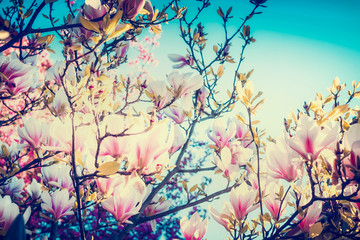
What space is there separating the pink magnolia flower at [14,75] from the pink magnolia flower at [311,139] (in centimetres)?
134

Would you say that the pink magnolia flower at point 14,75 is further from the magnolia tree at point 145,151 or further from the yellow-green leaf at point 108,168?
the yellow-green leaf at point 108,168

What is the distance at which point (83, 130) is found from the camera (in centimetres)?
76

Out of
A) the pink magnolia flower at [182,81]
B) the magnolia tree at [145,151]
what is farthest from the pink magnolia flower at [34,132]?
the pink magnolia flower at [182,81]

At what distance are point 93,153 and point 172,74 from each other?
29.1 inches

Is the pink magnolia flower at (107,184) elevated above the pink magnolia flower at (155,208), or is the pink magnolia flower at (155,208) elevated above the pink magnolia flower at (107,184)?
the pink magnolia flower at (107,184)

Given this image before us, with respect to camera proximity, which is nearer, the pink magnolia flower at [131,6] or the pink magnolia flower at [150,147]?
the pink magnolia flower at [150,147]

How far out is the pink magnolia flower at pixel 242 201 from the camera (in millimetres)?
1020

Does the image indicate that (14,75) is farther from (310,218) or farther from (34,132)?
(310,218)

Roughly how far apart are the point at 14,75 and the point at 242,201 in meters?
1.33

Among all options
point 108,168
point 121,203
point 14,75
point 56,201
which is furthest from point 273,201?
point 14,75

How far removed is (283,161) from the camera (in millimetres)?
856

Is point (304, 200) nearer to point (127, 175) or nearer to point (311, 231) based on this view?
point (311, 231)

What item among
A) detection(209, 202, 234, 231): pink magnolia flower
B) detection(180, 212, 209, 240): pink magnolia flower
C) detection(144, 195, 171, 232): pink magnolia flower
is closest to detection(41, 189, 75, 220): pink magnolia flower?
A: detection(144, 195, 171, 232): pink magnolia flower

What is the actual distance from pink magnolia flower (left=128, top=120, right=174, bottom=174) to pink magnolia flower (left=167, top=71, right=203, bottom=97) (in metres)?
0.67
